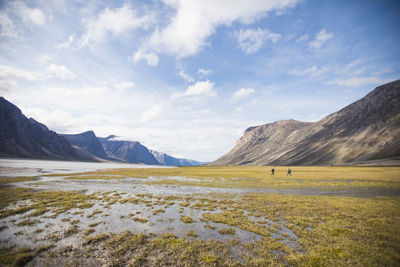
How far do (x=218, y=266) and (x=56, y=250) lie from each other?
1150 cm

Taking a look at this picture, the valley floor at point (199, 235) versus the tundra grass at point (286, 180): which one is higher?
the valley floor at point (199, 235)

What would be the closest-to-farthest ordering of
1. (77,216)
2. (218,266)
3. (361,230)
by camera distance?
(218,266) < (361,230) < (77,216)

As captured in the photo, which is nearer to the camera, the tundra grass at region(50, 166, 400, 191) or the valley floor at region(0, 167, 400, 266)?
the valley floor at region(0, 167, 400, 266)

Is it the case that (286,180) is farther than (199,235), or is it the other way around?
(286,180)

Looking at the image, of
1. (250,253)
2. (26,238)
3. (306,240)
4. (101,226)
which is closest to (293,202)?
(306,240)

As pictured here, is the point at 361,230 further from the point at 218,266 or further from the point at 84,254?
the point at 84,254

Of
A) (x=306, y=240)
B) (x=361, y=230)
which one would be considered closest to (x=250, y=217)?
(x=306, y=240)

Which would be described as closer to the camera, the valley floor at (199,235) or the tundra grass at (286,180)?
the valley floor at (199,235)

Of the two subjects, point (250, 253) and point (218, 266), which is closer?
point (218, 266)

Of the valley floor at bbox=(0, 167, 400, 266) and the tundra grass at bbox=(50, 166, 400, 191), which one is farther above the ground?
→ the valley floor at bbox=(0, 167, 400, 266)

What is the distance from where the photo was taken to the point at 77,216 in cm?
1920

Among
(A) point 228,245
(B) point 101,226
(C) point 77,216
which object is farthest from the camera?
(C) point 77,216

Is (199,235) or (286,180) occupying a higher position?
(199,235)

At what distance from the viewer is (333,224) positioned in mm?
16703
